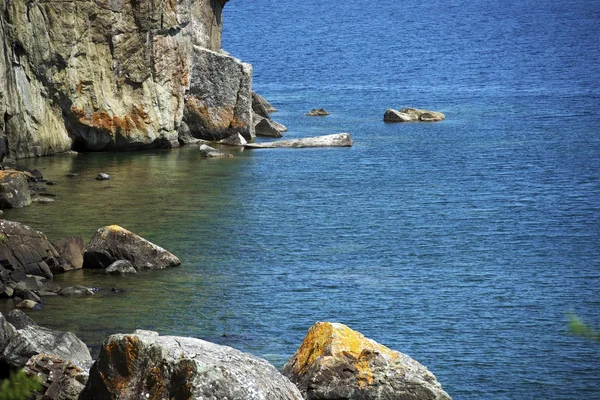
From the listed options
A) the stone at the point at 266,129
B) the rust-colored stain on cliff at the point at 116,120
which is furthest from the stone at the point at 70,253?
the stone at the point at 266,129

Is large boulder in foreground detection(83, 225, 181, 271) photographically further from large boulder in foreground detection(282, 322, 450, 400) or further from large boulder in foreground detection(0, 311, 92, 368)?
large boulder in foreground detection(282, 322, 450, 400)

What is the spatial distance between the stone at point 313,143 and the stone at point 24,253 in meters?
28.4

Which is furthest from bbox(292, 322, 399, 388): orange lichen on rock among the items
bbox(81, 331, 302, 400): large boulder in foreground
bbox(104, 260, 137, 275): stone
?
bbox(104, 260, 137, 275): stone

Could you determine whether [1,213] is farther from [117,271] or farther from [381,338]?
[381,338]

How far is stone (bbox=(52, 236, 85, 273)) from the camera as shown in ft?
93.5

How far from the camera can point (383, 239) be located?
34.0 metres

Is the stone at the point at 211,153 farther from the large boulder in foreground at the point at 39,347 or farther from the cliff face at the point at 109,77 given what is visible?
the large boulder in foreground at the point at 39,347

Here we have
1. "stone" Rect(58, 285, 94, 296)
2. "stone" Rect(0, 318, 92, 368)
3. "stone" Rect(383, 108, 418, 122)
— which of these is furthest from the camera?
"stone" Rect(383, 108, 418, 122)

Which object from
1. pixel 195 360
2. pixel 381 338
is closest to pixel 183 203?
pixel 381 338

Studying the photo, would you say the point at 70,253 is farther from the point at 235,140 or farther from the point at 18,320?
the point at 235,140

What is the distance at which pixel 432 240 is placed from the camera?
33.9m

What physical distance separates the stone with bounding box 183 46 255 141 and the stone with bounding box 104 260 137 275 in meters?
29.5

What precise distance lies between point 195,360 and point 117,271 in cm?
1461

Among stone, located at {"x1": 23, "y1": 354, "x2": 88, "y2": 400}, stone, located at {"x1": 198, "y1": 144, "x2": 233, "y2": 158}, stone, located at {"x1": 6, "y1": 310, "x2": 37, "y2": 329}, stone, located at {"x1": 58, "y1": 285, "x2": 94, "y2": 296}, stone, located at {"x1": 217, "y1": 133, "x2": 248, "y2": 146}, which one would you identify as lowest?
stone, located at {"x1": 217, "y1": 133, "x2": 248, "y2": 146}
